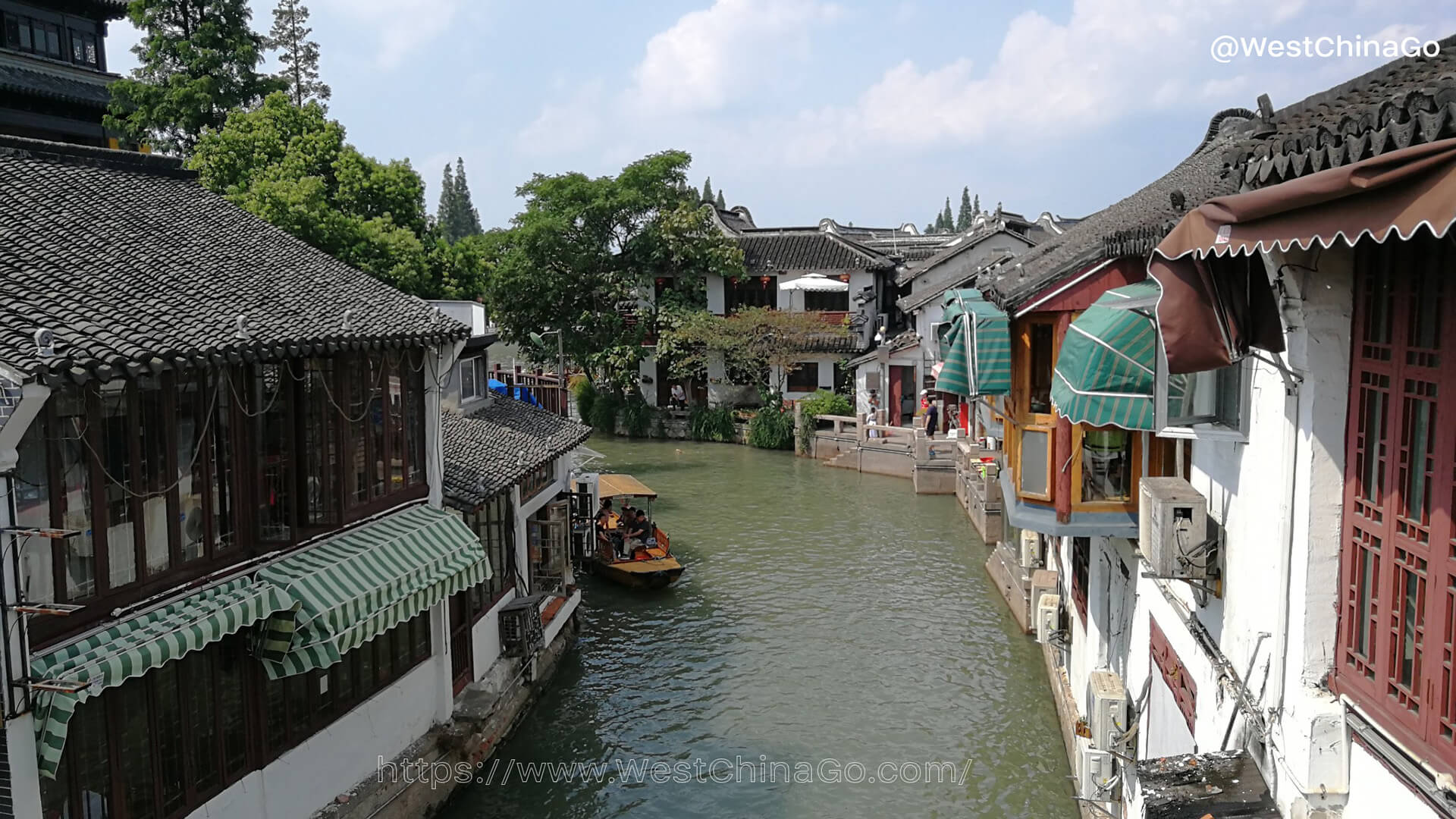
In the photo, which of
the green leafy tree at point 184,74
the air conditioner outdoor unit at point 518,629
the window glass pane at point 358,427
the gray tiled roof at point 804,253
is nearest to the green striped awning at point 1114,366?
the window glass pane at point 358,427

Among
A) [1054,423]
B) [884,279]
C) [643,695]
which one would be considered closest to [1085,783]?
[1054,423]

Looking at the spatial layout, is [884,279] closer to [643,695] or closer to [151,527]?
[643,695]

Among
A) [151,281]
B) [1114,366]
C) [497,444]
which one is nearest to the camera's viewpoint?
[1114,366]

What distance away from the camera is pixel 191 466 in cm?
880

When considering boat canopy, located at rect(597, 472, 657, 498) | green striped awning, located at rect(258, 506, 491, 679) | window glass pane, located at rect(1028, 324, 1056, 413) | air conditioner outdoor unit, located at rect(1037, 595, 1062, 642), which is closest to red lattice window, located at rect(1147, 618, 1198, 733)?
window glass pane, located at rect(1028, 324, 1056, 413)

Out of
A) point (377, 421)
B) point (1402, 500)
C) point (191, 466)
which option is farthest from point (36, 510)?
point (1402, 500)

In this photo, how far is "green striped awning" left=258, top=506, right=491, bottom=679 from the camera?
9.27 metres

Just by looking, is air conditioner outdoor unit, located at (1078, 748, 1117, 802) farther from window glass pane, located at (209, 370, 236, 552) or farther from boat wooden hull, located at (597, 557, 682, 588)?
boat wooden hull, located at (597, 557, 682, 588)

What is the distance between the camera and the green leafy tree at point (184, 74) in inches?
1122

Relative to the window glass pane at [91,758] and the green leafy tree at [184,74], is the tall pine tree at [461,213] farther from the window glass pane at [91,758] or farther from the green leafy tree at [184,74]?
the window glass pane at [91,758]

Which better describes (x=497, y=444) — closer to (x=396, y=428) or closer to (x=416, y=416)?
(x=416, y=416)

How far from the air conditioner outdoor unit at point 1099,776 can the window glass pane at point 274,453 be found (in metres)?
7.89

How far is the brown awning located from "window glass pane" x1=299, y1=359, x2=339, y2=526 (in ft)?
24.7

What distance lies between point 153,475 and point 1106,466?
28.3 ft
